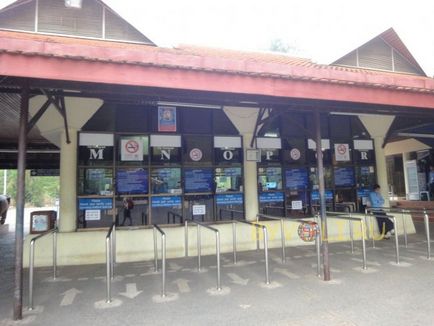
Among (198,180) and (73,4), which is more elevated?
(73,4)

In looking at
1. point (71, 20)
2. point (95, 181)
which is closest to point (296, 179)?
point (95, 181)

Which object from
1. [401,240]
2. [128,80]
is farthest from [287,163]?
[128,80]

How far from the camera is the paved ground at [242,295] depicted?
3887mm

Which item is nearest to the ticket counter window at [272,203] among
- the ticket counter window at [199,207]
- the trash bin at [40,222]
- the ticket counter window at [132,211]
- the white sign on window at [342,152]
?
the ticket counter window at [199,207]

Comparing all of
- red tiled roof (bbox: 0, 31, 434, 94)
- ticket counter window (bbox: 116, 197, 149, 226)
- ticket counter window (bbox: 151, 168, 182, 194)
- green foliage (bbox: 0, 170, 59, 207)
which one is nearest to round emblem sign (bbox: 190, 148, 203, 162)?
ticket counter window (bbox: 151, 168, 182, 194)

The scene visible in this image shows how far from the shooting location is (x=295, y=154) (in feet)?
29.7

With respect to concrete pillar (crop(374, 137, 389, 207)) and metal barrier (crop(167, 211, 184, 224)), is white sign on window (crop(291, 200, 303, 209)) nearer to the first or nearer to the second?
concrete pillar (crop(374, 137, 389, 207))

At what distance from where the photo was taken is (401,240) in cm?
855

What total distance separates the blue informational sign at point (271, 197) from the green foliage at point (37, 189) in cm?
3677

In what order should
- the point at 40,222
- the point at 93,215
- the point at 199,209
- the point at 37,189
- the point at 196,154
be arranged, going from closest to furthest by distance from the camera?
the point at 93,215 → the point at 40,222 → the point at 199,209 → the point at 196,154 → the point at 37,189

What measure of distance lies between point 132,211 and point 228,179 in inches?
95.7

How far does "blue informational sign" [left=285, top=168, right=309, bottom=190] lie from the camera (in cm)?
887

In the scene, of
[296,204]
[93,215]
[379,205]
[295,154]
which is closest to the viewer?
[93,215]

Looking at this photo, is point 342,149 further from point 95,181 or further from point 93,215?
point 93,215
